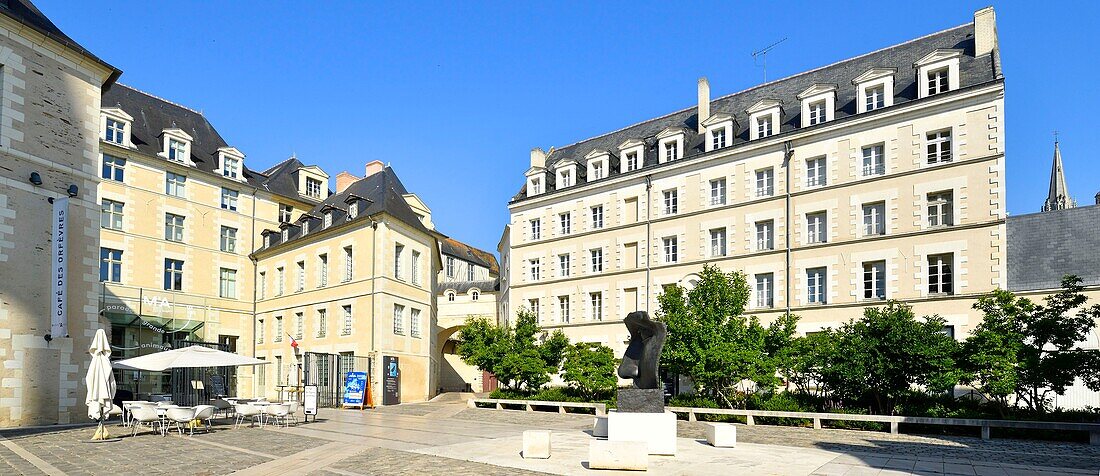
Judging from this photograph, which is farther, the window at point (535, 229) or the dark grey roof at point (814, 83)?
the window at point (535, 229)

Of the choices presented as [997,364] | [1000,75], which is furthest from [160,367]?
[1000,75]

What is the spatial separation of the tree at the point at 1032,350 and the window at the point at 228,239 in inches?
1426

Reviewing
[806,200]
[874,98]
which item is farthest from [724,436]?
[874,98]

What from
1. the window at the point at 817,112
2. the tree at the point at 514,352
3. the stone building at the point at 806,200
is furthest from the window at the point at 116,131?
the window at the point at 817,112

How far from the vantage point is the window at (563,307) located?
132 ft

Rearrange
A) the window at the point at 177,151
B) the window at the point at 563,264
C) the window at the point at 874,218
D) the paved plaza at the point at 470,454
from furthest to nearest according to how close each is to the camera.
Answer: the window at the point at 563,264 < the window at the point at 177,151 < the window at the point at 874,218 < the paved plaza at the point at 470,454

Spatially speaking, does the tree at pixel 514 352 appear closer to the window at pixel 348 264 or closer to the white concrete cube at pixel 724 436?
the window at pixel 348 264

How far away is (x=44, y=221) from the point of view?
20.3 meters

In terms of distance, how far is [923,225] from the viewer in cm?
2841

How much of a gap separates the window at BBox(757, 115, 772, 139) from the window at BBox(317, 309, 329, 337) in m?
22.1

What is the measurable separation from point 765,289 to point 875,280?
4.68 m

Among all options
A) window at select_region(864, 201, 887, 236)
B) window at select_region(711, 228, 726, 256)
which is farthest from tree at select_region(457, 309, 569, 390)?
window at select_region(864, 201, 887, 236)

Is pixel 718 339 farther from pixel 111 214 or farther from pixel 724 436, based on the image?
pixel 111 214

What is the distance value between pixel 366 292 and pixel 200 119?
61.2 ft
